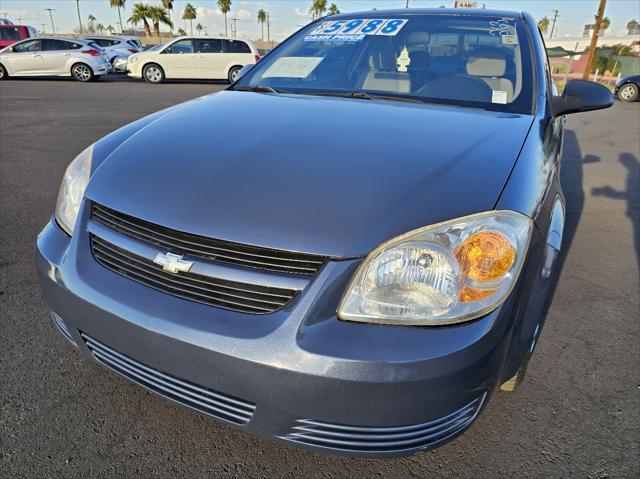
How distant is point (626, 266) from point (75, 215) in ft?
11.0

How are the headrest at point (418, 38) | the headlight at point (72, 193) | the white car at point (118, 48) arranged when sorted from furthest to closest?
the white car at point (118, 48) < the headrest at point (418, 38) < the headlight at point (72, 193)

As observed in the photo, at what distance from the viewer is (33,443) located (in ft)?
5.24

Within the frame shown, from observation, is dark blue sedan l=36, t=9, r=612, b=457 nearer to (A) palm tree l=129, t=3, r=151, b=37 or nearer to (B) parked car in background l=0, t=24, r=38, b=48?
(B) parked car in background l=0, t=24, r=38, b=48

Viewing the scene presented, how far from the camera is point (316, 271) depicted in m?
1.24

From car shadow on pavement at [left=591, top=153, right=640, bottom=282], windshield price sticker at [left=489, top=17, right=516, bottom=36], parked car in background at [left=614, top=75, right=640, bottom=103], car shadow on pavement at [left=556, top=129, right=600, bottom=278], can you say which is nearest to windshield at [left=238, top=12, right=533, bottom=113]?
windshield price sticker at [left=489, top=17, right=516, bottom=36]

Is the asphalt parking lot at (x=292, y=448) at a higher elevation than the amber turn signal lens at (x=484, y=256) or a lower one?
lower

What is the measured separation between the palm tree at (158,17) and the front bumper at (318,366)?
6625 cm

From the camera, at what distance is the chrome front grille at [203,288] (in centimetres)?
125

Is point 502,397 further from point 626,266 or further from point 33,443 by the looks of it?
point 626,266

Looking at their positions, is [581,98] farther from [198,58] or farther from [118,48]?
[118,48]

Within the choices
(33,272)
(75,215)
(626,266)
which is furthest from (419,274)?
(626,266)

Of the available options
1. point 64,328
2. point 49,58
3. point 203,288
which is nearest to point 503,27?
point 203,288

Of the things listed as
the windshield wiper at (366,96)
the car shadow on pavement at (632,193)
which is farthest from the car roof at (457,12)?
the car shadow on pavement at (632,193)

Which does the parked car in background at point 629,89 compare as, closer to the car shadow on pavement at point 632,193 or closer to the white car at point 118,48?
the car shadow on pavement at point 632,193
